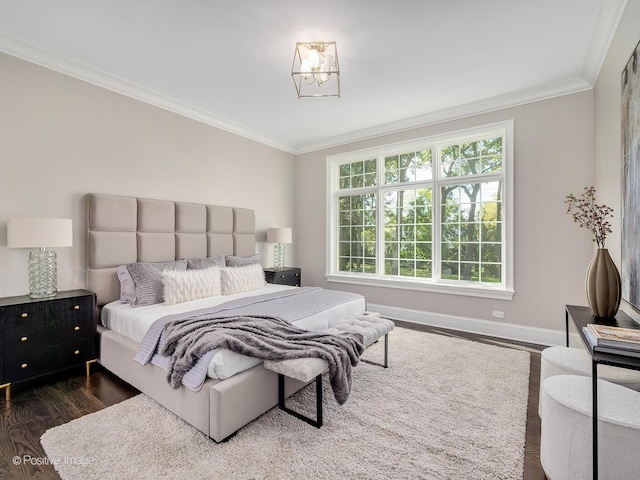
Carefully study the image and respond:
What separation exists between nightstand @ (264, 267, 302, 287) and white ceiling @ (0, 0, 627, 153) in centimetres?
229

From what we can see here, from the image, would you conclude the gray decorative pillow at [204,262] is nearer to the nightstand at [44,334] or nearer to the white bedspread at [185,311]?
the white bedspread at [185,311]

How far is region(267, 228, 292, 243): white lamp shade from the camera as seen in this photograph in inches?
186

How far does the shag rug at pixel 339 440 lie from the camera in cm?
154

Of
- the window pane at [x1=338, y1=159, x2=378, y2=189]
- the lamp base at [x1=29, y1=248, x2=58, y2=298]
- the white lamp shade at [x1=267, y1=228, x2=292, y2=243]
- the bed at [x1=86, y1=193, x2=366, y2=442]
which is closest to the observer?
the bed at [x1=86, y1=193, x2=366, y2=442]

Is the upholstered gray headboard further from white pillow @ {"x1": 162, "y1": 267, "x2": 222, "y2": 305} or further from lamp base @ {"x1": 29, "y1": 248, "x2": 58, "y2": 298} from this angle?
white pillow @ {"x1": 162, "y1": 267, "x2": 222, "y2": 305}

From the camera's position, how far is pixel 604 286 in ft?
6.13

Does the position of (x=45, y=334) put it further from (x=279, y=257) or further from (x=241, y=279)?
(x=279, y=257)

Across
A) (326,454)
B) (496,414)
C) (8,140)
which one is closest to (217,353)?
(326,454)

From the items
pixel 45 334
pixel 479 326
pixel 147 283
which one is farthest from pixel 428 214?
pixel 45 334

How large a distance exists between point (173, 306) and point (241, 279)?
87 centimetres

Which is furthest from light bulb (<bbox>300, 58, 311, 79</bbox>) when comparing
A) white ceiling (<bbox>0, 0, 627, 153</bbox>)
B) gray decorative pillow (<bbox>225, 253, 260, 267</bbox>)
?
gray decorative pillow (<bbox>225, 253, 260, 267</bbox>)

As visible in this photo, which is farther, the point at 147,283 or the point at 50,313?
the point at 147,283

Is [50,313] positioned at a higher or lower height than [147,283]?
lower

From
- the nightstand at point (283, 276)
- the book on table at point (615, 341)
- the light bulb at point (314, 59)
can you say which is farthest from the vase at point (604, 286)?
the nightstand at point (283, 276)
